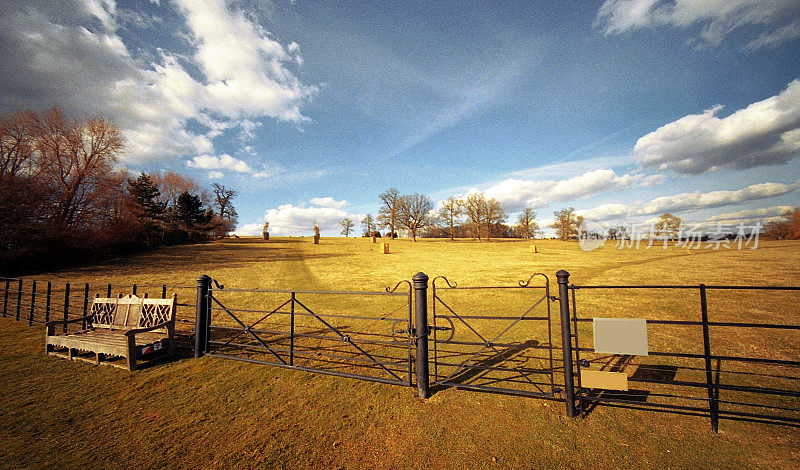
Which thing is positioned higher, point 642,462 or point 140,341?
point 140,341

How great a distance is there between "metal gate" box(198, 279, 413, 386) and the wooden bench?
83 cm

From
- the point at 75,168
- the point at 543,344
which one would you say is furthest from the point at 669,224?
the point at 75,168

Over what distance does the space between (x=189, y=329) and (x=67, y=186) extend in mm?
25731

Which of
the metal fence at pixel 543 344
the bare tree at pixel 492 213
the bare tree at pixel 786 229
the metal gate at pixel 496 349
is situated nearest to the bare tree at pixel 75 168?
the metal fence at pixel 543 344

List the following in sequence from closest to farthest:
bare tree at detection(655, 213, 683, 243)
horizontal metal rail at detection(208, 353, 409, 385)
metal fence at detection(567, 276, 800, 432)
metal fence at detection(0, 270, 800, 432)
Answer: metal fence at detection(567, 276, 800, 432), metal fence at detection(0, 270, 800, 432), horizontal metal rail at detection(208, 353, 409, 385), bare tree at detection(655, 213, 683, 243)

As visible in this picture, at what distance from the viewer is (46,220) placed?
2062cm

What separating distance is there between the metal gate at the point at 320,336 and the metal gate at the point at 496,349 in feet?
2.71

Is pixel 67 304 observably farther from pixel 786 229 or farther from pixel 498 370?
pixel 786 229

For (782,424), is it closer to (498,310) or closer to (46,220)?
(498,310)

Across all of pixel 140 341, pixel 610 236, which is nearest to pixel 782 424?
pixel 140 341

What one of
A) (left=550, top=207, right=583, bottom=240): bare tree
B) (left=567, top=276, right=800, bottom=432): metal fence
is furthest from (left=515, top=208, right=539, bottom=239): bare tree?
(left=567, top=276, right=800, bottom=432): metal fence

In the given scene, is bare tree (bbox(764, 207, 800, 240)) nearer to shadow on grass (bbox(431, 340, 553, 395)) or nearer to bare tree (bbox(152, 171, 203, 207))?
shadow on grass (bbox(431, 340, 553, 395))

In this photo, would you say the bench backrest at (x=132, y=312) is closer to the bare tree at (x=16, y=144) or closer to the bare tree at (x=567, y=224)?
the bare tree at (x=16, y=144)

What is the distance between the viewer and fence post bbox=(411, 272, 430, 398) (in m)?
4.21
